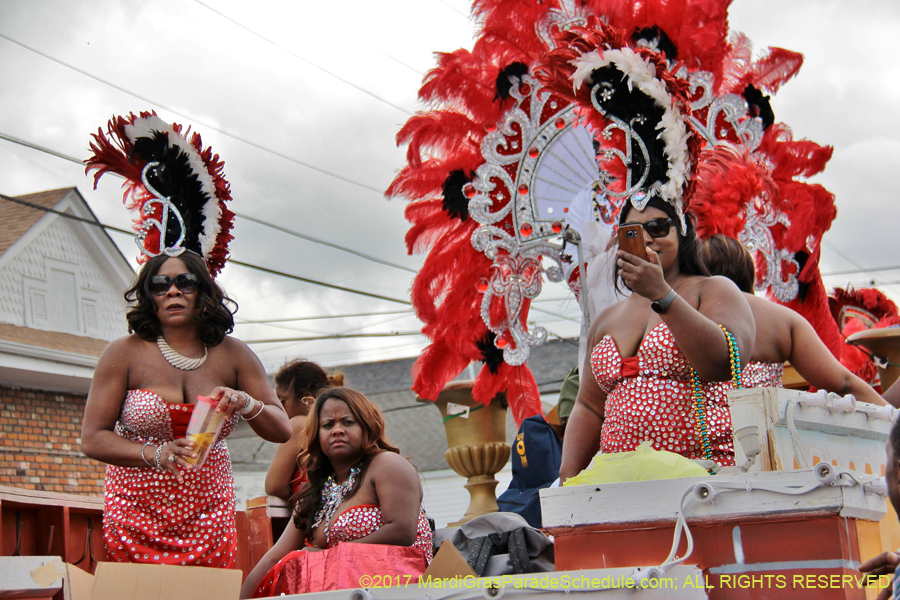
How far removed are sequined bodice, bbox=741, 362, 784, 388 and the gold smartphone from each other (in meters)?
0.69

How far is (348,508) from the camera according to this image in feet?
9.14

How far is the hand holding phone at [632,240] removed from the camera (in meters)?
Answer: 2.05

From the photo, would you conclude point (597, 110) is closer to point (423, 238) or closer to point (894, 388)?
point (894, 388)

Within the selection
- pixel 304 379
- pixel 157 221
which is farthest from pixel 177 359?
pixel 304 379

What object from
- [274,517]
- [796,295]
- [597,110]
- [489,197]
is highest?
[489,197]

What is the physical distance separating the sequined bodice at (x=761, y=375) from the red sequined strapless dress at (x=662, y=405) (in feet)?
1.18

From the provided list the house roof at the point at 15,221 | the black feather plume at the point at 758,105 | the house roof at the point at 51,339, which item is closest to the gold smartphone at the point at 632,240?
the black feather plume at the point at 758,105

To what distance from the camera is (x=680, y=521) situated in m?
1.52

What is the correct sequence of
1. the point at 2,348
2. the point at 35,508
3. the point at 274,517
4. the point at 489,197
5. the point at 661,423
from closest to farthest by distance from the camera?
the point at 661,423
the point at 35,508
the point at 274,517
the point at 489,197
the point at 2,348

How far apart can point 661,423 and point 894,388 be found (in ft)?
4.39

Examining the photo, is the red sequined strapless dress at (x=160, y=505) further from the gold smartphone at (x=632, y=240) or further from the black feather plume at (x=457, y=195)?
the black feather plume at (x=457, y=195)

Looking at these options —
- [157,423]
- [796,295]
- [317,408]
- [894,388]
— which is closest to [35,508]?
[157,423]

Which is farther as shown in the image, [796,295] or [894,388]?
[796,295]

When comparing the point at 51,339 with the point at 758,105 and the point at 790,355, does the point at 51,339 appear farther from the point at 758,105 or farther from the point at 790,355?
the point at 790,355
